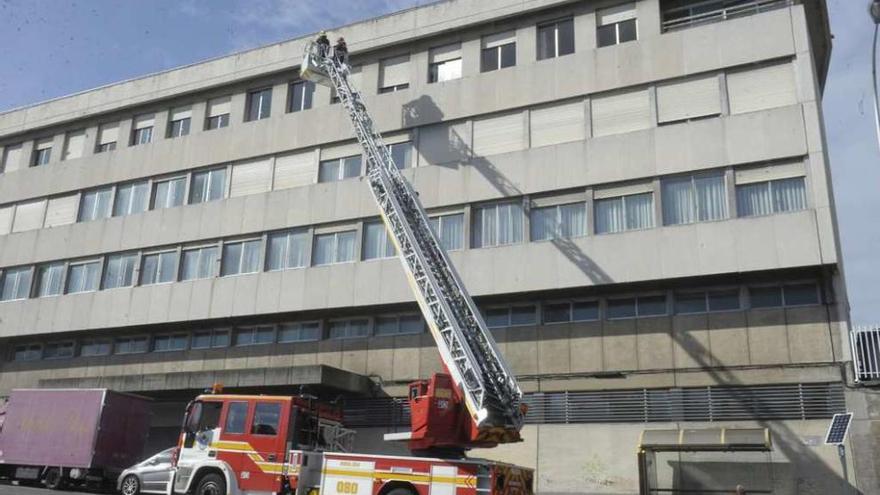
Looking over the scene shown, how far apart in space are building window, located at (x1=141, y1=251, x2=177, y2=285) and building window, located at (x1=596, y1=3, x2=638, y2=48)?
1830 centimetres

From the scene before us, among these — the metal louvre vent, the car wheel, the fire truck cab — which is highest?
the metal louvre vent

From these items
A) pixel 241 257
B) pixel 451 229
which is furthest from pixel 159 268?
pixel 451 229

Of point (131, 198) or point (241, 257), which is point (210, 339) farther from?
point (131, 198)

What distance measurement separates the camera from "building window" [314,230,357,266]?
26.6 metres

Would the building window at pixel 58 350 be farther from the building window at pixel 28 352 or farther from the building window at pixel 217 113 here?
the building window at pixel 217 113

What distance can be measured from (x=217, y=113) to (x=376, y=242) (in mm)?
10656

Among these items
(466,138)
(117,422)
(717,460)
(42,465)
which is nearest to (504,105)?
(466,138)

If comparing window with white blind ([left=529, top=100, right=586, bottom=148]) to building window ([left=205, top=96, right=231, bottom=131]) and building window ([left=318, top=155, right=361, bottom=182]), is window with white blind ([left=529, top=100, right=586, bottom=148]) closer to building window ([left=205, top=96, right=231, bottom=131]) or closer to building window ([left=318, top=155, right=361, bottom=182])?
building window ([left=318, top=155, right=361, bottom=182])

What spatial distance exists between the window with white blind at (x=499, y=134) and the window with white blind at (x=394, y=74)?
396cm

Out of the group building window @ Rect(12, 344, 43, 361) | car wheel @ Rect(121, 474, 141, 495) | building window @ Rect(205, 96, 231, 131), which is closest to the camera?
car wheel @ Rect(121, 474, 141, 495)

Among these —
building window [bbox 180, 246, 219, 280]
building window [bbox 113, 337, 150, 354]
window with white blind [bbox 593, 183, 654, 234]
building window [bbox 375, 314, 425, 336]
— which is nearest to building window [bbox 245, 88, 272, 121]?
building window [bbox 180, 246, 219, 280]

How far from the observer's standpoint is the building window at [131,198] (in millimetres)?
31953

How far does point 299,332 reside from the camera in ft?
89.5

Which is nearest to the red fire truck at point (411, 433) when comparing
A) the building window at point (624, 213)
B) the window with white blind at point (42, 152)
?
the building window at point (624, 213)
